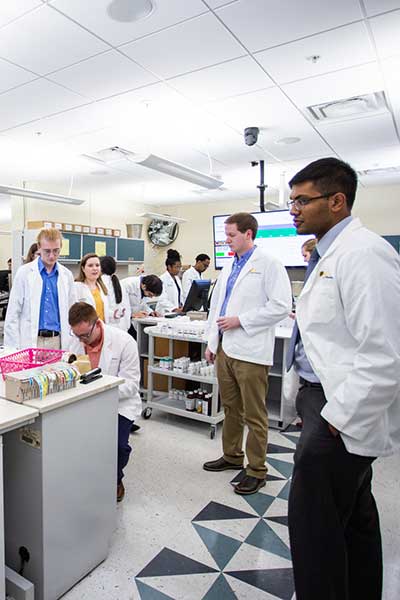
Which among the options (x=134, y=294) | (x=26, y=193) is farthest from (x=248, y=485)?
(x=26, y=193)

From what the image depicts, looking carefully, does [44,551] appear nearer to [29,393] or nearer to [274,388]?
[29,393]

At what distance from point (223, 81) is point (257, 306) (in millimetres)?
1972

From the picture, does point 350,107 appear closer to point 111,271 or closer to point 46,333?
point 111,271

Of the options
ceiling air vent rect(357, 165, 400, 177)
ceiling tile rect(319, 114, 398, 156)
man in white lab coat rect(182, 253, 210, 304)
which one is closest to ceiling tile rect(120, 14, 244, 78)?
ceiling tile rect(319, 114, 398, 156)

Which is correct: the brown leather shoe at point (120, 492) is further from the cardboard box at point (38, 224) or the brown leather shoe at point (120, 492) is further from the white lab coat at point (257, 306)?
the cardboard box at point (38, 224)

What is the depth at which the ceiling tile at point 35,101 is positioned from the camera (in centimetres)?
339


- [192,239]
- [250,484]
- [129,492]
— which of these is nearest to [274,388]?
[250,484]

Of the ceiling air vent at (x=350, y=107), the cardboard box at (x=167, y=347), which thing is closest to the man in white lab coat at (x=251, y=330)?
the cardboard box at (x=167, y=347)

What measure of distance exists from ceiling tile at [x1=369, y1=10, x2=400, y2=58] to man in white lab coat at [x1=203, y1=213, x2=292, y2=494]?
1.40m

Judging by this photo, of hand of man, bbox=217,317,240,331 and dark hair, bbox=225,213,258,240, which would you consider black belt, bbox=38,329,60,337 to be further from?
dark hair, bbox=225,213,258,240

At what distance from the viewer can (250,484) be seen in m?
2.33

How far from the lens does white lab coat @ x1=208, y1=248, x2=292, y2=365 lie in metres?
2.31

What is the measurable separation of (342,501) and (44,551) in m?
1.06

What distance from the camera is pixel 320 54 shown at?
2.80 meters
